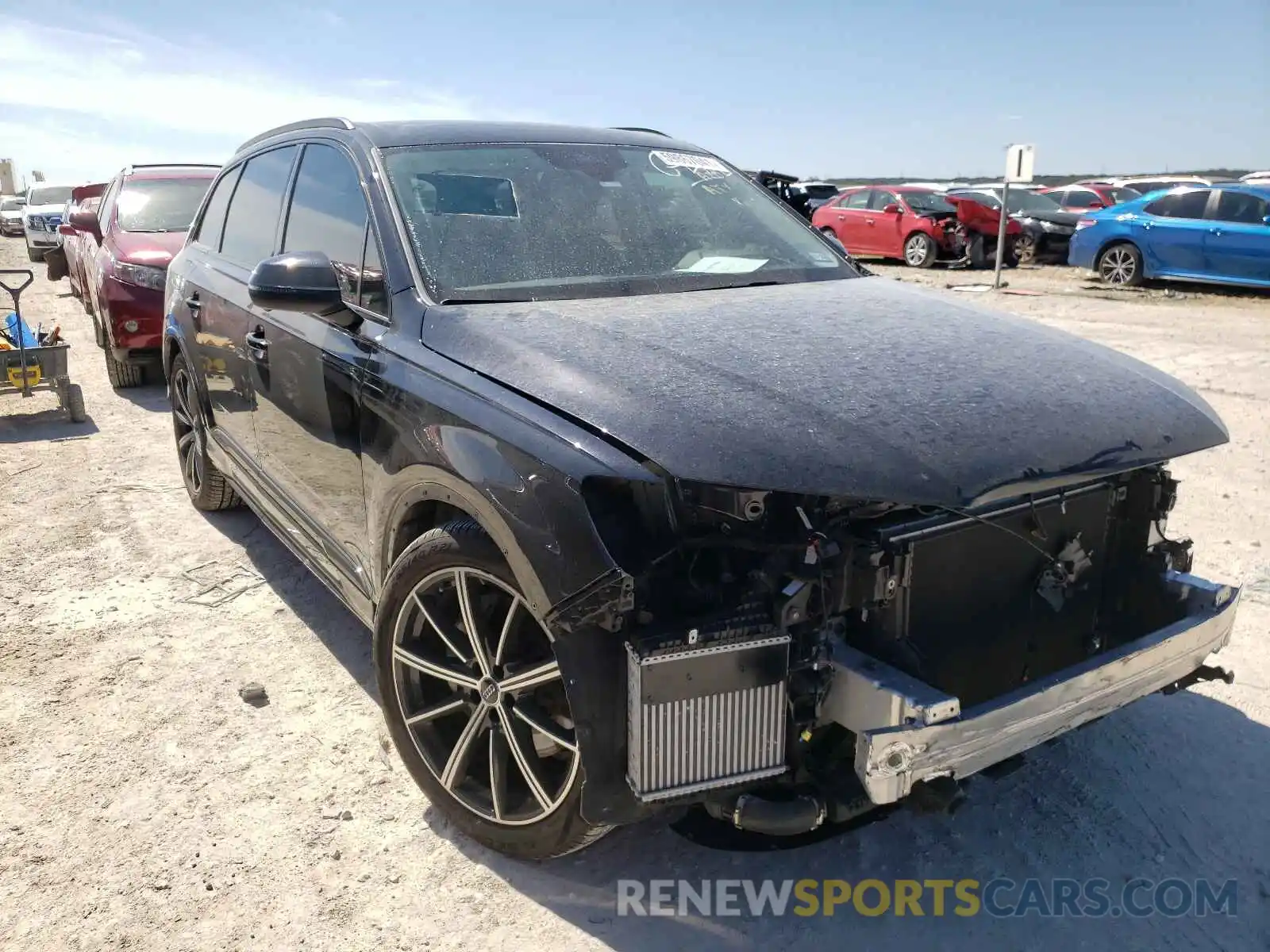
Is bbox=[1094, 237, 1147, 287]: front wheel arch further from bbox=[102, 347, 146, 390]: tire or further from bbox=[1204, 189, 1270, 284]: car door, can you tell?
bbox=[102, 347, 146, 390]: tire

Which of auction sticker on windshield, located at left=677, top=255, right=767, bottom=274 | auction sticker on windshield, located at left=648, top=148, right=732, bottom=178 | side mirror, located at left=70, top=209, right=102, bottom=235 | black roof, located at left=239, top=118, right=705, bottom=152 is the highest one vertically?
black roof, located at left=239, top=118, right=705, bottom=152

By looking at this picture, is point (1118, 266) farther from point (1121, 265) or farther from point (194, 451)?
point (194, 451)

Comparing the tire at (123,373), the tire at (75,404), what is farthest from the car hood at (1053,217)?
the tire at (75,404)

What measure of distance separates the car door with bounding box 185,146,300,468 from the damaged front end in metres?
2.34

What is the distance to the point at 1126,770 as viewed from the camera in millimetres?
2979

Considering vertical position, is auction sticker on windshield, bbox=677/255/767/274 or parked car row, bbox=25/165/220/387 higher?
auction sticker on windshield, bbox=677/255/767/274

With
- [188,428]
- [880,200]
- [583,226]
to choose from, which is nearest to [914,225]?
[880,200]

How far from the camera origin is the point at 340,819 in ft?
9.17

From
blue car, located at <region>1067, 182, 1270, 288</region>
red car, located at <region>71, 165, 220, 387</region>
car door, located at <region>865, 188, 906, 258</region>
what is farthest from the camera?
car door, located at <region>865, 188, 906, 258</region>

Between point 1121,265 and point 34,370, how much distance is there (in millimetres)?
14802

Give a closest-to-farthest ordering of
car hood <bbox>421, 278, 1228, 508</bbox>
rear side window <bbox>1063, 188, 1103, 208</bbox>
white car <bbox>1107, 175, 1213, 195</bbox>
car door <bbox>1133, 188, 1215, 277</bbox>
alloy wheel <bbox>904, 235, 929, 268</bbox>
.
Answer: car hood <bbox>421, 278, 1228, 508</bbox> < car door <bbox>1133, 188, 1215, 277</bbox> < alloy wheel <bbox>904, 235, 929, 268</bbox> < white car <bbox>1107, 175, 1213, 195</bbox> < rear side window <bbox>1063, 188, 1103, 208</bbox>

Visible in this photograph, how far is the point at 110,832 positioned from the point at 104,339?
24.8ft

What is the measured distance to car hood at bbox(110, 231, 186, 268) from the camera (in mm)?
8289

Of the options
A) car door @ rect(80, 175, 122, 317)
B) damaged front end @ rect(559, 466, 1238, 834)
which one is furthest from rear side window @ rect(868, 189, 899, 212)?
damaged front end @ rect(559, 466, 1238, 834)
